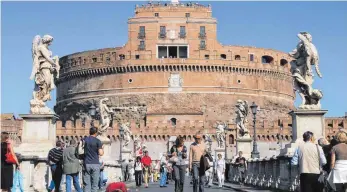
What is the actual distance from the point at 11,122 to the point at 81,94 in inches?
298

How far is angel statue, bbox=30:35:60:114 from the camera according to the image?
10.3 meters

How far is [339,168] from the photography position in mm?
6875

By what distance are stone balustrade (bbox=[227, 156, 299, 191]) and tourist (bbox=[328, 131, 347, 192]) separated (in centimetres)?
284

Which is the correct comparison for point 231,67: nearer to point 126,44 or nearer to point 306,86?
point 126,44

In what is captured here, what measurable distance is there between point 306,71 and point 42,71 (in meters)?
4.42

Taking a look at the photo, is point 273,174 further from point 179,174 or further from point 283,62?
point 283,62

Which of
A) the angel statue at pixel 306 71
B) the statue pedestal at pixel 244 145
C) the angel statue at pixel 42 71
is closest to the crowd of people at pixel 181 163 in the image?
the angel statue at pixel 42 71

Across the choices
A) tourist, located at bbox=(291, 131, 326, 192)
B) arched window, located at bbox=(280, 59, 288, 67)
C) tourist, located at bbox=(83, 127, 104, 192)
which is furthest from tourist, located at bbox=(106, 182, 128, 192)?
arched window, located at bbox=(280, 59, 288, 67)

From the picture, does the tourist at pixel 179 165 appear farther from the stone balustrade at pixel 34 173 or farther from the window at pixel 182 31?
the window at pixel 182 31

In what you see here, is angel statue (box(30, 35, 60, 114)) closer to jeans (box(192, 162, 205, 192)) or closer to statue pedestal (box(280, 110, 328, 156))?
jeans (box(192, 162, 205, 192))

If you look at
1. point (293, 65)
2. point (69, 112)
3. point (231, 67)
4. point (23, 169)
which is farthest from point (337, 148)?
point (69, 112)

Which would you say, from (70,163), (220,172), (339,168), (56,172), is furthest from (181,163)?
(220,172)

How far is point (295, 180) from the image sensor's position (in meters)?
9.91

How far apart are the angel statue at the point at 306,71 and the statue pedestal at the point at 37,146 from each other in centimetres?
412
